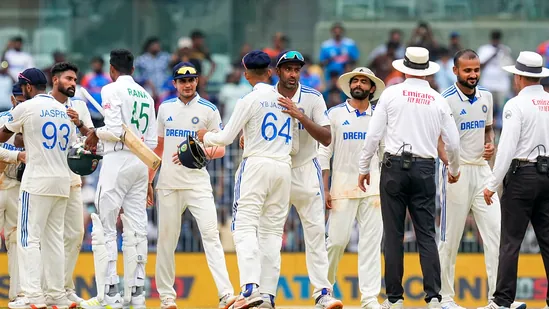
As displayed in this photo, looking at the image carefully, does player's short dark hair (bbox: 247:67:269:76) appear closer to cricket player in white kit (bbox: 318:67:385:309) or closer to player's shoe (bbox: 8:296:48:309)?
cricket player in white kit (bbox: 318:67:385:309)

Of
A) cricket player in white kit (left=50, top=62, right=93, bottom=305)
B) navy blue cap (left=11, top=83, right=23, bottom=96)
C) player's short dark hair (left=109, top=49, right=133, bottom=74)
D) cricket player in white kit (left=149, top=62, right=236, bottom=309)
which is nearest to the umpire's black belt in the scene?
cricket player in white kit (left=149, top=62, right=236, bottom=309)

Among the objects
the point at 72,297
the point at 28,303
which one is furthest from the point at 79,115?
the point at 28,303

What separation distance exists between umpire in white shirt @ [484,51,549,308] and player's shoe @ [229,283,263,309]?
260cm

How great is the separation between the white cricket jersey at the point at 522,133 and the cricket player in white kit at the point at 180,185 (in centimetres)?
333

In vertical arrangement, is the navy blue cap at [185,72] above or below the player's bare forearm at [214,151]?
above

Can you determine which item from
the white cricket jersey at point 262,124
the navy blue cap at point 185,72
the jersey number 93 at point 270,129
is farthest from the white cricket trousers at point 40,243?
the jersey number 93 at point 270,129

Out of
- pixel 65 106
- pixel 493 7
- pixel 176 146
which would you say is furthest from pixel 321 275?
pixel 493 7

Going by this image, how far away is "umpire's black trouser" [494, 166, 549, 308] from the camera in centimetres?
1287

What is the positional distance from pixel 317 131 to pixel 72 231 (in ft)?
11.2

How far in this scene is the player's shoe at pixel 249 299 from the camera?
12578 mm

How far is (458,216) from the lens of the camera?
1418 centimetres

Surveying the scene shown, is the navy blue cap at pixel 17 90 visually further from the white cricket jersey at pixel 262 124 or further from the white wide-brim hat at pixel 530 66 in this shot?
the white wide-brim hat at pixel 530 66

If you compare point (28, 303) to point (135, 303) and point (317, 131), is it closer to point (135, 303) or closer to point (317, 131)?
point (135, 303)

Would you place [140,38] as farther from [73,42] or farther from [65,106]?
[65,106]
